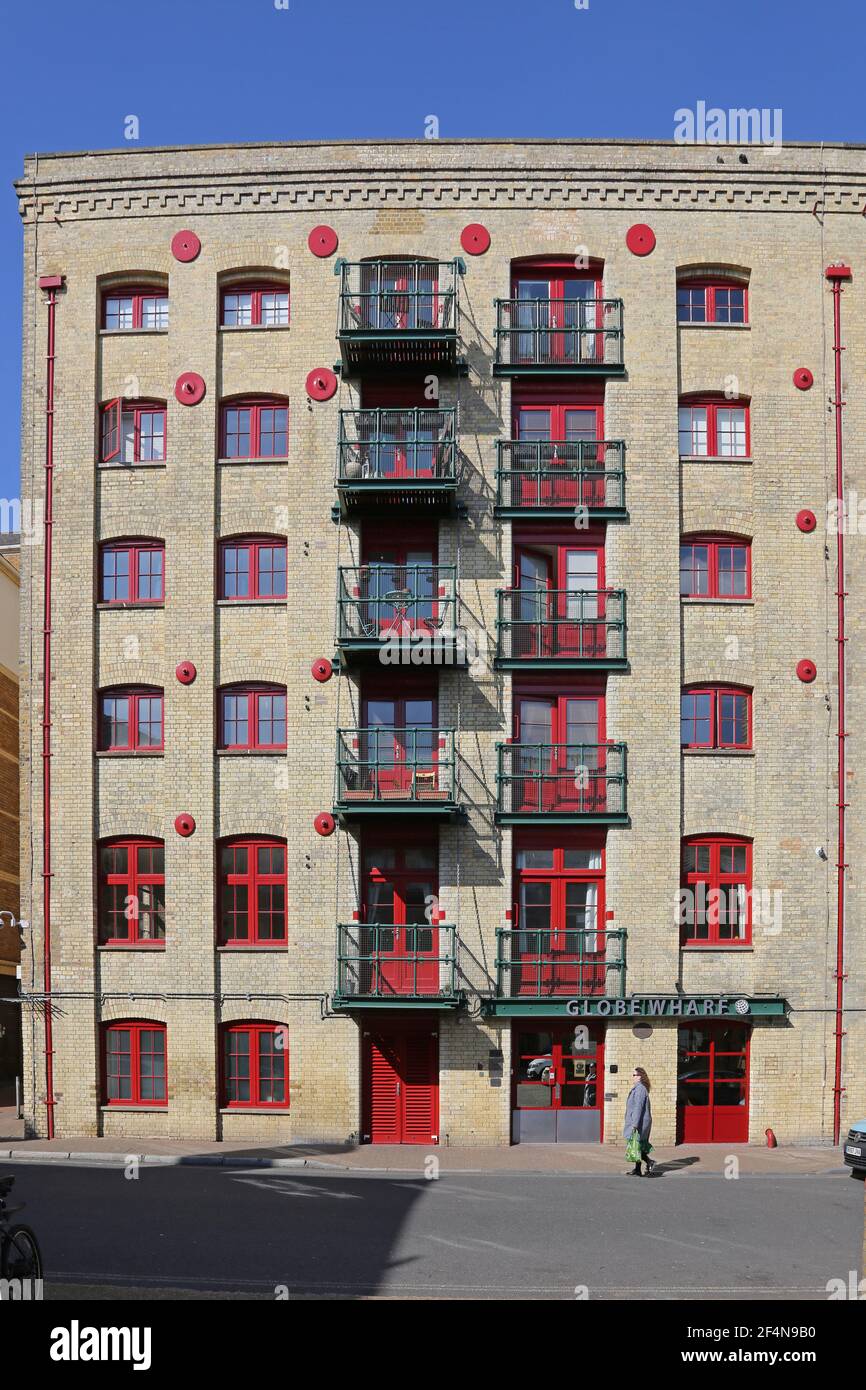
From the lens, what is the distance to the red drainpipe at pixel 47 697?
24062mm

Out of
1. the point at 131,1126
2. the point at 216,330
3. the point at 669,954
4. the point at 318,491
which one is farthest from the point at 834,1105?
the point at 216,330

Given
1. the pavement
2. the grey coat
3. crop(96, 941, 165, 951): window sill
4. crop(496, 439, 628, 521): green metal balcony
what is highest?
crop(496, 439, 628, 521): green metal balcony

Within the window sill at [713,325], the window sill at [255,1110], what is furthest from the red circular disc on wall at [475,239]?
the window sill at [255,1110]

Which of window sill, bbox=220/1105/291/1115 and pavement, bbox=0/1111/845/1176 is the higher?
window sill, bbox=220/1105/291/1115

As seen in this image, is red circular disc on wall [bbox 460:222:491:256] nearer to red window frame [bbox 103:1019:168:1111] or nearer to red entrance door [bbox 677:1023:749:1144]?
red entrance door [bbox 677:1023:749:1144]

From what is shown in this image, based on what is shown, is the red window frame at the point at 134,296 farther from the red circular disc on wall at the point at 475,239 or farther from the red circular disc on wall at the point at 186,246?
the red circular disc on wall at the point at 475,239

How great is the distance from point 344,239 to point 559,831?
1189 cm

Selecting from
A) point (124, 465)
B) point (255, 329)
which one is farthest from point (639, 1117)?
point (255, 329)

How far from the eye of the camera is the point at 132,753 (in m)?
24.3

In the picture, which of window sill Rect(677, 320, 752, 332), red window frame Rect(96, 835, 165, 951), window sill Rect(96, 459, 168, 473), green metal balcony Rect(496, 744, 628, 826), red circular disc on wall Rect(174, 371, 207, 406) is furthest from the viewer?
window sill Rect(96, 459, 168, 473)

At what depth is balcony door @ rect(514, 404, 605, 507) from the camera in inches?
953

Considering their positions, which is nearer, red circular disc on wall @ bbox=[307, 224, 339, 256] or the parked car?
the parked car

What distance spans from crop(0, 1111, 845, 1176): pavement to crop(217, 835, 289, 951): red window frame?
145 inches

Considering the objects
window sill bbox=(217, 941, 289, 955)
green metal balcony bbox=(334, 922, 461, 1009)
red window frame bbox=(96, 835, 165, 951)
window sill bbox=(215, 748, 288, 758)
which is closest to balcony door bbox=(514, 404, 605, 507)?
window sill bbox=(215, 748, 288, 758)
